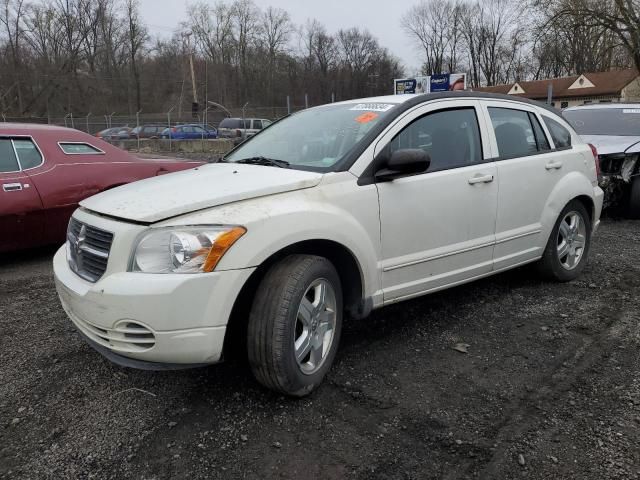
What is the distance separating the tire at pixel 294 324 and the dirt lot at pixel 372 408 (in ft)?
0.59

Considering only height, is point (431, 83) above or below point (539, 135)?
above

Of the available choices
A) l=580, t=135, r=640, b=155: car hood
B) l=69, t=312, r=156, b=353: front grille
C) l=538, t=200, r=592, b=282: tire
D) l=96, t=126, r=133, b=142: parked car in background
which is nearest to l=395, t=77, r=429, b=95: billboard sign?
l=96, t=126, r=133, b=142: parked car in background

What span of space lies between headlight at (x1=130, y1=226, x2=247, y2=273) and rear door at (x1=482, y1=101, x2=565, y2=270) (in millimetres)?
2296

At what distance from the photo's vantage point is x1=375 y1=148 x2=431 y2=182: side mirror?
311 centimetres

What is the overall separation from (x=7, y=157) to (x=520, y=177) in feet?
Result: 16.4

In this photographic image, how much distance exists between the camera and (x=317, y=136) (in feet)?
11.9

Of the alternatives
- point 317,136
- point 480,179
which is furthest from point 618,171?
point 317,136

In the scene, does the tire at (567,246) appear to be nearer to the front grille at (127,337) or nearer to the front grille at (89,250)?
the front grille at (127,337)

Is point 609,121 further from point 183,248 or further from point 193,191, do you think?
point 183,248

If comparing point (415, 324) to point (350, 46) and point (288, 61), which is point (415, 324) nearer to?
point (288, 61)

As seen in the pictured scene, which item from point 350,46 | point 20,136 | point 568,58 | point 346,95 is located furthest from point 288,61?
point 20,136

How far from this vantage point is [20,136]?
5598 mm

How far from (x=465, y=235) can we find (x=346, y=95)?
253 ft

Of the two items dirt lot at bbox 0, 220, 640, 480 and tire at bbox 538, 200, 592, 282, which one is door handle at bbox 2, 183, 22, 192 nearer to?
dirt lot at bbox 0, 220, 640, 480
